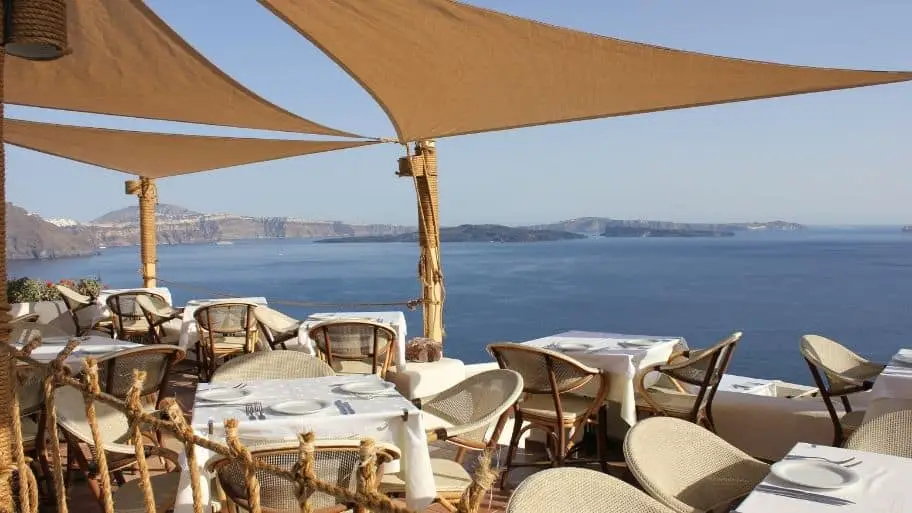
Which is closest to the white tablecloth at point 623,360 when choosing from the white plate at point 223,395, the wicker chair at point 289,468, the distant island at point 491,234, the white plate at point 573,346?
the white plate at point 573,346

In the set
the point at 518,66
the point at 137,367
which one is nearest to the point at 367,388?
the point at 137,367

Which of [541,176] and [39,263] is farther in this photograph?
[39,263]

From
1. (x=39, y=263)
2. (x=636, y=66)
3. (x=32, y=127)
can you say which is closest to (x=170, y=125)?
(x=32, y=127)

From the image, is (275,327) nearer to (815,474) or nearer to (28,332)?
(28,332)

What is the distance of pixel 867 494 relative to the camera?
1.99 m

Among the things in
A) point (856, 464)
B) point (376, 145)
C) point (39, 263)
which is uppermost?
point (376, 145)

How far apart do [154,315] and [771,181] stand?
2906 inches

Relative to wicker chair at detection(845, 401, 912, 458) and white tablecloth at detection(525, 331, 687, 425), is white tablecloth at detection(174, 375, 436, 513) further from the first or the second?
white tablecloth at detection(525, 331, 687, 425)

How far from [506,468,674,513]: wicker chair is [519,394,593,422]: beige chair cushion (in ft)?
6.83

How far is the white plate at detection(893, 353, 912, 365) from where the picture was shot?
4.05 m

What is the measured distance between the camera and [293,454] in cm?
228

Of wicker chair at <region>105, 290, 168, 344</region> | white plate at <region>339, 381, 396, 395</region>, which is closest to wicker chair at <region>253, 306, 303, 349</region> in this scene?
wicker chair at <region>105, 290, 168, 344</region>

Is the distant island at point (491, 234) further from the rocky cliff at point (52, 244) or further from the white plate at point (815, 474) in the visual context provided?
the white plate at point (815, 474)

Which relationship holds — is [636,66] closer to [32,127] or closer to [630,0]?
[32,127]
